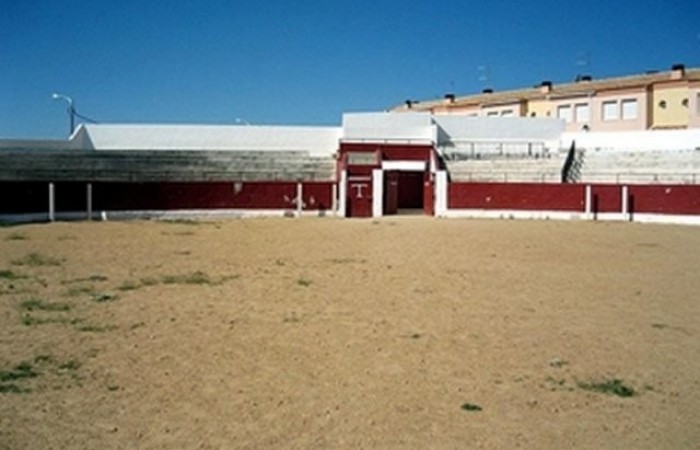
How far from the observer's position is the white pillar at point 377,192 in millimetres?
29641

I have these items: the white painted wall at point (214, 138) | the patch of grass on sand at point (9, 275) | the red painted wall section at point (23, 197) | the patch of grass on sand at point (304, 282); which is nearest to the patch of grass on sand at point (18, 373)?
the patch of grass on sand at point (304, 282)

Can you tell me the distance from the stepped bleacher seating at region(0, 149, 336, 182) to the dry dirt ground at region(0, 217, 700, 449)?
1446cm

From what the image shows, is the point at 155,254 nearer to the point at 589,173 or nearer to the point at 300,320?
the point at 300,320

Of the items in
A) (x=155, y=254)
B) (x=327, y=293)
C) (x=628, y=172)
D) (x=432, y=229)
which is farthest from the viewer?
(x=628, y=172)

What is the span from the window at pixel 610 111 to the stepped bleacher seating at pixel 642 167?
31.4ft

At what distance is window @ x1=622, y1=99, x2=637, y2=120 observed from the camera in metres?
39.7

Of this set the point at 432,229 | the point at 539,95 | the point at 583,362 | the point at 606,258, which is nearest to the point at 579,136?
the point at 539,95

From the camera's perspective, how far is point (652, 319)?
8.05m

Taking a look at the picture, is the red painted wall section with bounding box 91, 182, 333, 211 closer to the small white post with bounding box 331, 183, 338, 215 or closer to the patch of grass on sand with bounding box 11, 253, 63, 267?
the small white post with bounding box 331, 183, 338, 215

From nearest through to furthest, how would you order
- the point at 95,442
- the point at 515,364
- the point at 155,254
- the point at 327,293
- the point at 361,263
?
the point at 95,442, the point at 515,364, the point at 327,293, the point at 361,263, the point at 155,254

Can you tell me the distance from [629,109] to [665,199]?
1514cm

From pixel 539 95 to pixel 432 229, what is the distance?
85.6 ft

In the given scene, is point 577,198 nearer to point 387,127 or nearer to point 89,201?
point 387,127

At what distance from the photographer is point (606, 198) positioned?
2775 cm
